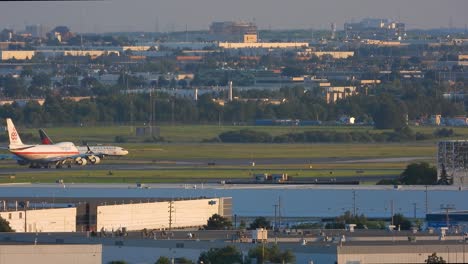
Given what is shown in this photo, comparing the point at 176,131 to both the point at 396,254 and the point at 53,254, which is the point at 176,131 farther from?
the point at 53,254

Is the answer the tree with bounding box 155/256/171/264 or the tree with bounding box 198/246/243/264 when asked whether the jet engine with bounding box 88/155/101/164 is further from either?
the tree with bounding box 155/256/171/264

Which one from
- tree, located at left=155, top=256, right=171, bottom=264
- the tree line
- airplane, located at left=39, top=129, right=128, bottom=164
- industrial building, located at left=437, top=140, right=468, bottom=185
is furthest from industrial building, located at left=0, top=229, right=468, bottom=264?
the tree line

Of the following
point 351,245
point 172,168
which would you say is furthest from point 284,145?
point 351,245

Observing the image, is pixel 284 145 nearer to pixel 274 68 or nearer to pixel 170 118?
pixel 170 118

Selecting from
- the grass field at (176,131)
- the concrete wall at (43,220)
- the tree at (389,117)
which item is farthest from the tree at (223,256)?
the tree at (389,117)

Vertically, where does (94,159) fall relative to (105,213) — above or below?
below

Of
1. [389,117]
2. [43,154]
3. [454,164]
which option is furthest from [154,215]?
[389,117]
